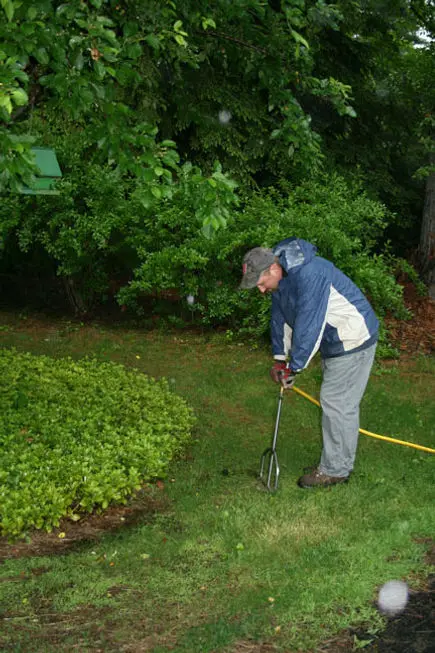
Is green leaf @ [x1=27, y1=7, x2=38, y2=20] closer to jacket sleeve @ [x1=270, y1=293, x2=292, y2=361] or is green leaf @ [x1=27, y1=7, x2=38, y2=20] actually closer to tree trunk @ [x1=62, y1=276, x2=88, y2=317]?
jacket sleeve @ [x1=270, y1=293, x2=292, y2=361]

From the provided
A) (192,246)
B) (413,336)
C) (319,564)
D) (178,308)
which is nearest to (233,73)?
(192,246)

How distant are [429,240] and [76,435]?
8245mm

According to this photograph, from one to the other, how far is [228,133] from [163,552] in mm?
7426

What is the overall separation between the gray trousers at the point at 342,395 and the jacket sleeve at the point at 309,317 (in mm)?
397

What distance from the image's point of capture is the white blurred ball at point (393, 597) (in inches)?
171

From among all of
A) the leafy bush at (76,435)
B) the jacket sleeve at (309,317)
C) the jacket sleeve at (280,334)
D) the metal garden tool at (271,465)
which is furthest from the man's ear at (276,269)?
the leafy bush at (76,435)

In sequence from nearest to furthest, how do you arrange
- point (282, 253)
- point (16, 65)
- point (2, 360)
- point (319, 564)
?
point (16, 65) < point (319, 564) < point (282, 253) < point (2, 360)

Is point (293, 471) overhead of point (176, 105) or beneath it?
beneath

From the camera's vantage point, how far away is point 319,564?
15.9 ft

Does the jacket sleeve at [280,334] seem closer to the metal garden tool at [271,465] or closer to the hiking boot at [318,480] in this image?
the metal garden tool at [271,465]

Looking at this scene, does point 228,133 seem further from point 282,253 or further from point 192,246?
point 282,253

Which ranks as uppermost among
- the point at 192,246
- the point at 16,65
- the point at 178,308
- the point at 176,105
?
the point at 176,105

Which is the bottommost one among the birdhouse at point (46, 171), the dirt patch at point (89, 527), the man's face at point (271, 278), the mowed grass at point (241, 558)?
the dirt patch at point (89, 527)

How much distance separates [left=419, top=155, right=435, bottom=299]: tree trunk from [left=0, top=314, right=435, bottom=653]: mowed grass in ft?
17.4
